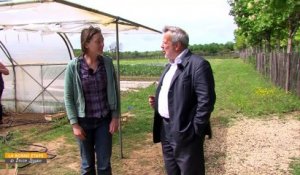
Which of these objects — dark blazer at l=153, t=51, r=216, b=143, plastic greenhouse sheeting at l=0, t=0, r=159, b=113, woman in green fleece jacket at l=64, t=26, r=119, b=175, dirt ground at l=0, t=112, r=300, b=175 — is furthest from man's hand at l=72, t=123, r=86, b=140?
plastic greenhouse sheeting at l=0, t=0, r=159, b=113

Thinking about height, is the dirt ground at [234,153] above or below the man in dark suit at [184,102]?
below

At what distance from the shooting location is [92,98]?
4.04m

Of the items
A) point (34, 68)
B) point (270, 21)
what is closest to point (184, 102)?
point (34, 68)

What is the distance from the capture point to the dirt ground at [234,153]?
19.0 feet

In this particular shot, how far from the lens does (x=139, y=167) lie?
19.5ft

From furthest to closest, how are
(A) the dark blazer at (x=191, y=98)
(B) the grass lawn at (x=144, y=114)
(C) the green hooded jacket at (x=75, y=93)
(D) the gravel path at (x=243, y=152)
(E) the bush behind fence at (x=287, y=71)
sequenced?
(E) the bush behind fence at (x=287, y=71), (B) the grass lawn at (x=144, y=114), (D) the gravel path at (x=243, y=152), (C) the green hooded jacket at (x=75, y=93), (A) the dark blazer at (x=191, y=98)

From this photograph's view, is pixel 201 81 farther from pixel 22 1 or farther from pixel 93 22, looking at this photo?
pixel 93 22

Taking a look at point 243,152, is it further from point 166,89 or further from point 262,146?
point 166,89

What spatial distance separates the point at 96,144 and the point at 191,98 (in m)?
1.18

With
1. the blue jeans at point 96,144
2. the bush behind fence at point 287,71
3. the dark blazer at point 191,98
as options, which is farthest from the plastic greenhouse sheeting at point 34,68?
the dark blazer at point 191,98

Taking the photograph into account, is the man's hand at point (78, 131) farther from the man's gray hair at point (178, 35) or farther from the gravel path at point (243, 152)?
the gravel path at point (243, 152)

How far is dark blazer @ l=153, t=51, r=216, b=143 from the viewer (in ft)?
11.3

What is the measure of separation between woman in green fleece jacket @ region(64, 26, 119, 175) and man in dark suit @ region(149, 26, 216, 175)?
598mm

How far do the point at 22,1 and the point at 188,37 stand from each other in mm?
2389
